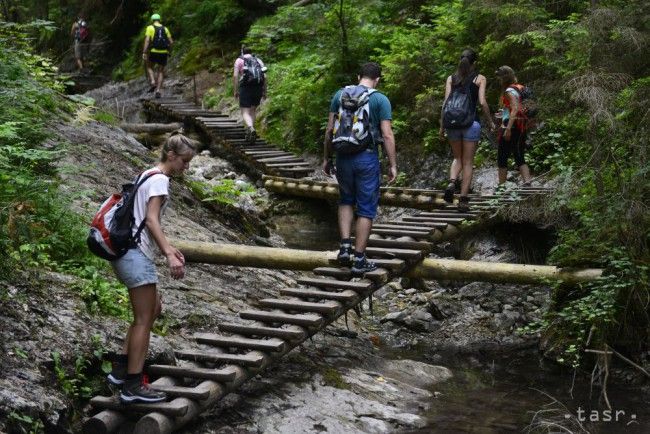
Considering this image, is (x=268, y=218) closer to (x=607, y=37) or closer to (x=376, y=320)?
(x=376, y=320)

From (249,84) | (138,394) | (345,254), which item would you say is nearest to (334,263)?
(345,254)

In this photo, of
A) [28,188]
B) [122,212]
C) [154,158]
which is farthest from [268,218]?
[122,212]

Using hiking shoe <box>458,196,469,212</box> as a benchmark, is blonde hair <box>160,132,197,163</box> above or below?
above

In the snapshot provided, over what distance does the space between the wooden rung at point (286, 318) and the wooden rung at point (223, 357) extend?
2.28 ft

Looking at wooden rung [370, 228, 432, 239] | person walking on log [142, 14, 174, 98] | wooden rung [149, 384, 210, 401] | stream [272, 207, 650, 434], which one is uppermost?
person walking on log [142, 14, 174, 98]

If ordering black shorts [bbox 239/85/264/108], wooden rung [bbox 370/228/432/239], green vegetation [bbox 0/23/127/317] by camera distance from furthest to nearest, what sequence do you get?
black shorts [bbox 239/85/264/108] < wooden rung [bbox 370/228/432/239] < green vegetation [bbox 0/23/127/317]

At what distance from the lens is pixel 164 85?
24625mm

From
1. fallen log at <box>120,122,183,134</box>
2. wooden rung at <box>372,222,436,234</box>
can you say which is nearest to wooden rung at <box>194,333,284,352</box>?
wooden rung at <box>372,222,436,234</box>

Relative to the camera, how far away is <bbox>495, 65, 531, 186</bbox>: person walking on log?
11.8m

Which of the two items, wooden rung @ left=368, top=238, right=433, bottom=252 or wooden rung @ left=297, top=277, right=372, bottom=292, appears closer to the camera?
wooden rung @ left=297, top=277, right=372, bottom=292

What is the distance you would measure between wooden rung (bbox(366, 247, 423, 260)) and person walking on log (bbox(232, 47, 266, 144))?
854 centimetres

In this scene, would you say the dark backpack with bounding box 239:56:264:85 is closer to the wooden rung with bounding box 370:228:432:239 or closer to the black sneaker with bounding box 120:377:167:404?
the wooden rung with bounding box 370:228:432:239

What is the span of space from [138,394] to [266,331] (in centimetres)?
162

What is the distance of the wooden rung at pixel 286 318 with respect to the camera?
7.67m
